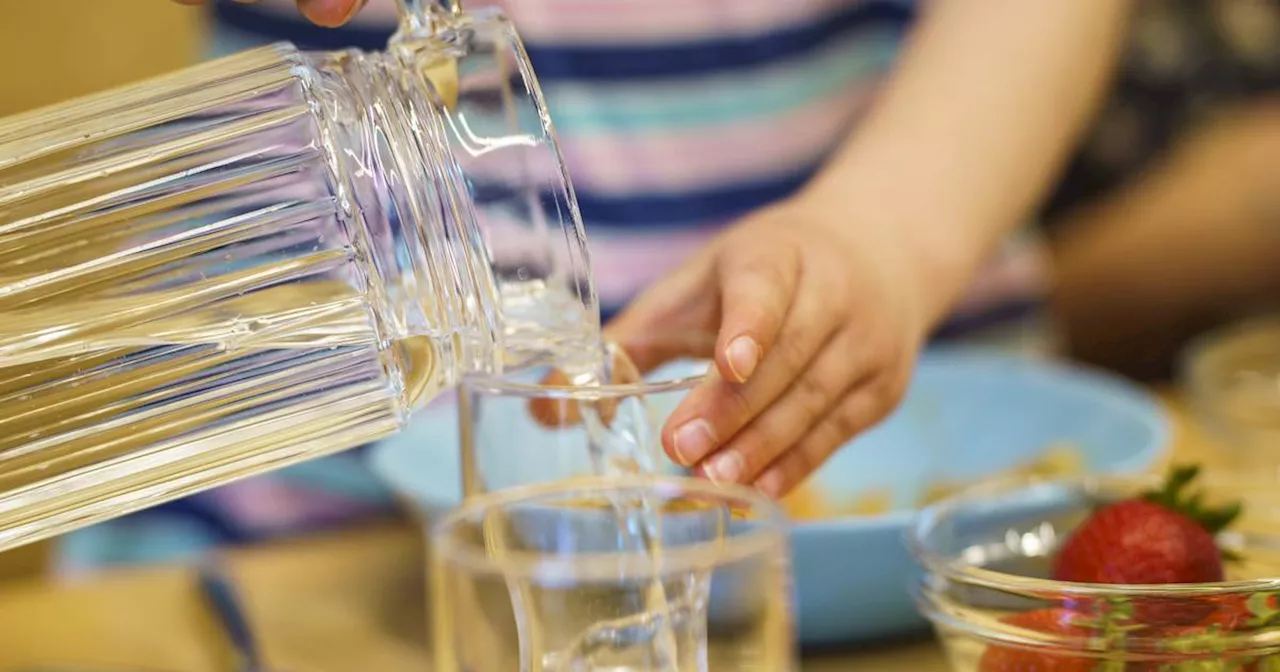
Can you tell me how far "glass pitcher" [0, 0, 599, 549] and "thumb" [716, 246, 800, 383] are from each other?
4 cm

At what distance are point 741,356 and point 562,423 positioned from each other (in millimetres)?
66

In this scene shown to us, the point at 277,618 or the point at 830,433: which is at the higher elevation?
the point at 830,433

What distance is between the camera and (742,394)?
16.7 inches

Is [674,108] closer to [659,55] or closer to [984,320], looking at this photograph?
[659,55]

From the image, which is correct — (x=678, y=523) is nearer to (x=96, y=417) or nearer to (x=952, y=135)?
(x=96, y=417)

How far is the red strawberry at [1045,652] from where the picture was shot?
0.39 meters

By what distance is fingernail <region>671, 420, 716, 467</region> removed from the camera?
1.35 feet

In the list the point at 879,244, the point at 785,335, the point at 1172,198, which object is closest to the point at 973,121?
the point at 879,244

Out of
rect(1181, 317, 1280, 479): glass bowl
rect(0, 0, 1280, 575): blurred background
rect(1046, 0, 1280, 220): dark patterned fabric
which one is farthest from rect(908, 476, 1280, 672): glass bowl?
rect(1046, 0, 1280, 220): dark patterned fabric

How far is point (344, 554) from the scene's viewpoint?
721mm

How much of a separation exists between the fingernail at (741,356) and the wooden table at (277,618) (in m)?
0.21

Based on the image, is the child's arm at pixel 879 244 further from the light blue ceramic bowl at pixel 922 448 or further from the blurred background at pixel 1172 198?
the blurred background at pixel 1172 198

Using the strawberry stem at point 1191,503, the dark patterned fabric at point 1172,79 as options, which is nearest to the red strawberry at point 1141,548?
the strawberry stem at point 1191,503

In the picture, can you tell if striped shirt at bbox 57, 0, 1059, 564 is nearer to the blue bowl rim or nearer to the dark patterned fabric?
the blue bowl rim
